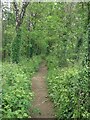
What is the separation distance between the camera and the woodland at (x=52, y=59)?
7887 millimetres

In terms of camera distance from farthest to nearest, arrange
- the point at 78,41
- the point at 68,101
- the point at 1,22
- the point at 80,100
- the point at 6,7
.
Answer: the point at 1,22
the point at 6,7
the point at 78,41
the point at 68,101
the point at 80,100

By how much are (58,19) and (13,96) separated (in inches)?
489

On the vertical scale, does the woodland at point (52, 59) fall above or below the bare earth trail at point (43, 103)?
above

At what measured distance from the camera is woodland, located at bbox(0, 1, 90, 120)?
25.9 ft

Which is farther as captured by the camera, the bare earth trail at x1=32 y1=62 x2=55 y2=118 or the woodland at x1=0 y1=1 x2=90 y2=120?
the bare earth trail at x1=32 y1=62 x2=55 y2=118

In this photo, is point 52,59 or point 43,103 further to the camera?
point 52,59

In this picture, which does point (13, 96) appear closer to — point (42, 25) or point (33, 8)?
point (33, 8)

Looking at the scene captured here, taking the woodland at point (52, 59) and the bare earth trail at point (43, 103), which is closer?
the woodland at point (52, 59)

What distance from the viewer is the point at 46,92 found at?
1273 centimetres

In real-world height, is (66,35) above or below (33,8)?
below

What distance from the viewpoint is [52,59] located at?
928 inches

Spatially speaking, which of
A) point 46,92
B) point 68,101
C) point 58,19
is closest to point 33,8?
point 58,19

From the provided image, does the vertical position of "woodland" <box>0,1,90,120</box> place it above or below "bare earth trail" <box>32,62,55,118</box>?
above

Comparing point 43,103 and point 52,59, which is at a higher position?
point 52,59
